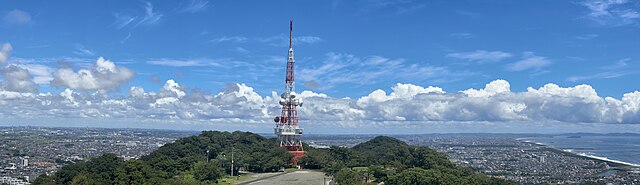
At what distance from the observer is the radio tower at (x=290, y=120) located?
2596 inches

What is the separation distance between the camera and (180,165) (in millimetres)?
54281

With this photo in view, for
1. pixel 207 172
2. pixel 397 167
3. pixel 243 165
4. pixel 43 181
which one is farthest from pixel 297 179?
pixel 43 181

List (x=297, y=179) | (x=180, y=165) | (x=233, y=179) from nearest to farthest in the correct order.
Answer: (x=297, y=179)
(x=233, y=179)
(x=180, y=165)

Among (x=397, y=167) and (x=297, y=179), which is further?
(x=397, y=167)

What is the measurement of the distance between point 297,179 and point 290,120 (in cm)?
1515

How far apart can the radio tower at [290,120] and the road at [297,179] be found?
8.05m

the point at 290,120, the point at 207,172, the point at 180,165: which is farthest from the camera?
the point at 290,120

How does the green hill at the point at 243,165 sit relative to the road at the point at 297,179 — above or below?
above

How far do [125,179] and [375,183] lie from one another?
21205 millimetres

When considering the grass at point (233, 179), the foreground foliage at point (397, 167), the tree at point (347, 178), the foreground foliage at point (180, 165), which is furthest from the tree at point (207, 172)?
the tree at point (347, 178)

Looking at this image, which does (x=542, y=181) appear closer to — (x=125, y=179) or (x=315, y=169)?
(x=315, y=169)

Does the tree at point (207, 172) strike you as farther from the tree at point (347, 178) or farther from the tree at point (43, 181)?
the tree at point (43, 181)

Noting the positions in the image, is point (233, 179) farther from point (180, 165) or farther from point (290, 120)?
point (290, 120)

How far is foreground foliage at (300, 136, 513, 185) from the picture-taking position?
44719 millimetres
